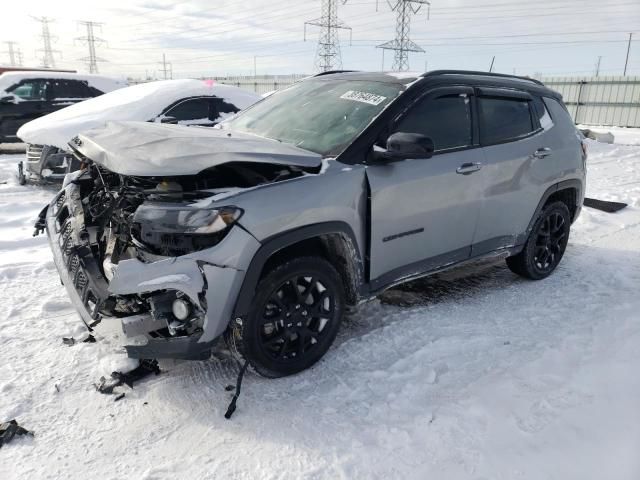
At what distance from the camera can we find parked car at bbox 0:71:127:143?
36.8 ft

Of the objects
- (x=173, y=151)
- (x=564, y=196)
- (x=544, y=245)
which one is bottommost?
(x=544, y=245)

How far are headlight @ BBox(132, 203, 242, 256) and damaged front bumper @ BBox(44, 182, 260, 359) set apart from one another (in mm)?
62

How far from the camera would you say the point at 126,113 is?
7250 mm

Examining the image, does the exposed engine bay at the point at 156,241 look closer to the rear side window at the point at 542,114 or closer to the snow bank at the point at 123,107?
the rear side window at the point at 542,114

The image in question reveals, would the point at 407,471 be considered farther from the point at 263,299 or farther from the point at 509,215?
the point at 509,215

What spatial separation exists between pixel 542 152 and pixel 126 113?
5.63 metres

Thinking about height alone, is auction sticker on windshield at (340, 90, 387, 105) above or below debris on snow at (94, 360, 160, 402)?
above

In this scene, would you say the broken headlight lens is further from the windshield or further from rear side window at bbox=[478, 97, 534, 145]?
rear side window at bbox=[478, 97, 534, 145]

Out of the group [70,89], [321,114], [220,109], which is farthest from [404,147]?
[70,89]

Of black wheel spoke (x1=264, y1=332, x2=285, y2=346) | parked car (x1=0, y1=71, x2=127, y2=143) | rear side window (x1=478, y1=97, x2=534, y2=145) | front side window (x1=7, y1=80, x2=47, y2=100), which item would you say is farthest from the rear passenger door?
front side window (x1=7, y1=80, x2=47, y2=100)

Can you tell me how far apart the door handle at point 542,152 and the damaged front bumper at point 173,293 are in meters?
2.83

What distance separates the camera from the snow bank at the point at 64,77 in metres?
11.3

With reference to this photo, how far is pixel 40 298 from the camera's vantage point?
13.1 feet

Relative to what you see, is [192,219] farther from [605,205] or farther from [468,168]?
[605,205]
